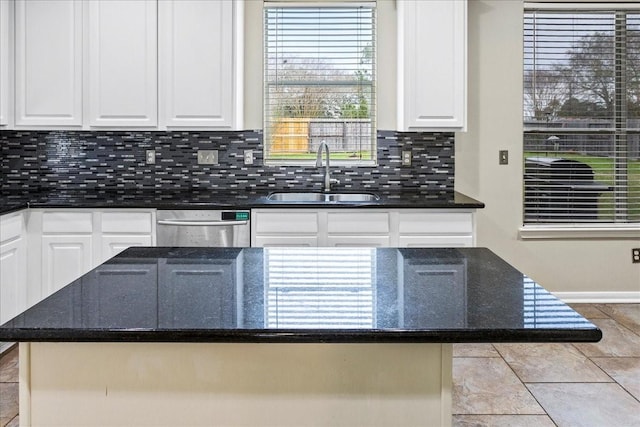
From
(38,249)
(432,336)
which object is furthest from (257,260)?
(38,249)

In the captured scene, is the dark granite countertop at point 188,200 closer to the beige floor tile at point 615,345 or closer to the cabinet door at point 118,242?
the cabinet door at point 118,242

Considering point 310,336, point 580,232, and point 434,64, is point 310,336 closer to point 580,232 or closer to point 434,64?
point 434,64

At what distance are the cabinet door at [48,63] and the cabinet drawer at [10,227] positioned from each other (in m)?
0.72

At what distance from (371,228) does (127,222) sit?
1493mm

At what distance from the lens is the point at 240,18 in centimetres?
398

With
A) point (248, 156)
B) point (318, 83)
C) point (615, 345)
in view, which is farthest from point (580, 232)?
point (248, 156)

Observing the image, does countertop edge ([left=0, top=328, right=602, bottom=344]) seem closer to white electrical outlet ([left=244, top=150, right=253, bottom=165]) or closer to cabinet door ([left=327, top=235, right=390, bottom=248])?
cabinet door ([left=327, top=235, right=390, bottom=248])

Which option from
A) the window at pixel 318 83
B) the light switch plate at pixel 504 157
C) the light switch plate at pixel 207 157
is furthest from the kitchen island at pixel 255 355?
the light switch plate at pixel 504 157

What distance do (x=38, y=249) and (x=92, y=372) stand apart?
2.64 meters

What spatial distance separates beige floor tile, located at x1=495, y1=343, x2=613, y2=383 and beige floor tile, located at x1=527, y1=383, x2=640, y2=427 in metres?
0.09

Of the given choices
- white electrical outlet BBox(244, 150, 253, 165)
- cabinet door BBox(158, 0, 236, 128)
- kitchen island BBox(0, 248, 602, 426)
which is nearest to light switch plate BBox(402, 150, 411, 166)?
white electrical outlet BBox(244, 150, 253, 165)

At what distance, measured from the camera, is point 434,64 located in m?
3.86

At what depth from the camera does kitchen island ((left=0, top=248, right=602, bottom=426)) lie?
4.02 feet

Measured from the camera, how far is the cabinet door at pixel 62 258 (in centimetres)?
366
